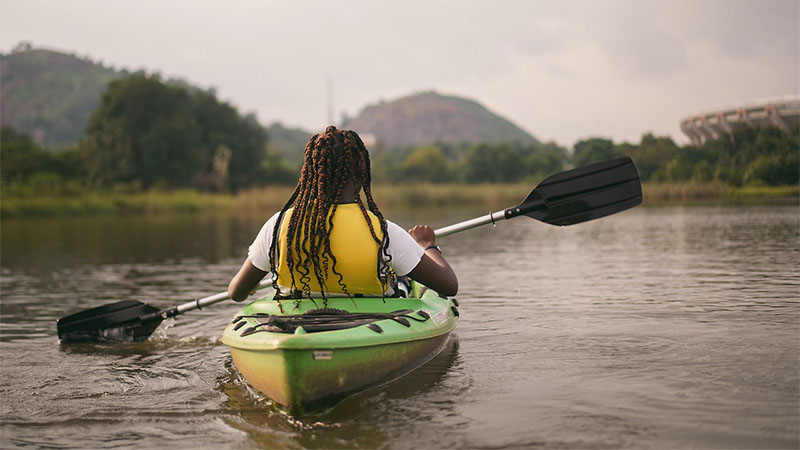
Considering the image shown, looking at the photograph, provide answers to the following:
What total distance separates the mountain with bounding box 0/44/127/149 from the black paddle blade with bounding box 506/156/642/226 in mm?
121567

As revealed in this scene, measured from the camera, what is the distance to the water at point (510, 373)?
3688mm

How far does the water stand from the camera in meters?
3.69

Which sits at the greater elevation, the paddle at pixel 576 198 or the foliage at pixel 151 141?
the foliage at pixel 151 141

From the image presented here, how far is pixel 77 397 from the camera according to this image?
467 cm

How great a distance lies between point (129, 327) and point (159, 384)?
192cm

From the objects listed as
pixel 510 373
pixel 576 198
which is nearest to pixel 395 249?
pixel 510 373

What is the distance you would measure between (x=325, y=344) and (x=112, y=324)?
12.1ft

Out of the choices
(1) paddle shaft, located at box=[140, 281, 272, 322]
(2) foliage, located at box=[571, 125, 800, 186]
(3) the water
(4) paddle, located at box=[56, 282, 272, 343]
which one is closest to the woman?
(3) the water

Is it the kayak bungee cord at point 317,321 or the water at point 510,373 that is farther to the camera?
the kayak bungee cord at point 317,321

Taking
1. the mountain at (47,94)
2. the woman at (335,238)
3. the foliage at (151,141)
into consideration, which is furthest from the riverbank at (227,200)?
the mountain at (47,94)

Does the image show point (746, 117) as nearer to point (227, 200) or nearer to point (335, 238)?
point (335, 238)

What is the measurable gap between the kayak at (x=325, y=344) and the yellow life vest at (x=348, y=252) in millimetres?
158

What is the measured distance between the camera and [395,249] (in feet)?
14.1

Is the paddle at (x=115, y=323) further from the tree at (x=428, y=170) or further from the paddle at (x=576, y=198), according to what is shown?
the tree at (x=428, y=170)
